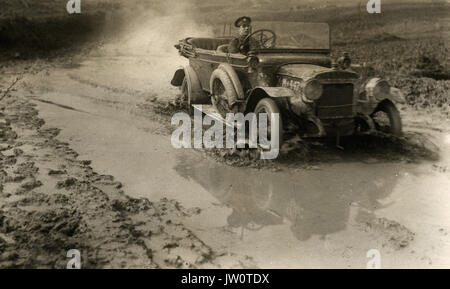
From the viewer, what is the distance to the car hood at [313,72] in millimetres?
6348

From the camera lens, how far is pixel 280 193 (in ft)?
18.3

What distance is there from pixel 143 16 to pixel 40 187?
15.7 meters

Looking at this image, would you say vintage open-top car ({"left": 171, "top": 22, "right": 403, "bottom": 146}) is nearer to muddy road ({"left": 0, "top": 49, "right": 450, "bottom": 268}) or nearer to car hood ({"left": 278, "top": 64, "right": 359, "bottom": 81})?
car hood ({"left": 278, "top": 64, "right": 359, "bottom": 81})

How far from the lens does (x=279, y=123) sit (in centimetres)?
630

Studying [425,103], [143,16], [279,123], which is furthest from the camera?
[143,16]

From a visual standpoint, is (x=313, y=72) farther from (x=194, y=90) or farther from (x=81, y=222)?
(x=81, y=222)

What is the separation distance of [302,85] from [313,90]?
19 cm

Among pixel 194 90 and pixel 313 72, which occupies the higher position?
pixel 313 72

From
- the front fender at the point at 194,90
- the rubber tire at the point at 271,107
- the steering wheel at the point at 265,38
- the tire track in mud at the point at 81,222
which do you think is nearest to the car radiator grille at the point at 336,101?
the rubber tire at the point at 271,107

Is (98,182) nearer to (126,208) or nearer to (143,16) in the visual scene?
(126,208)
